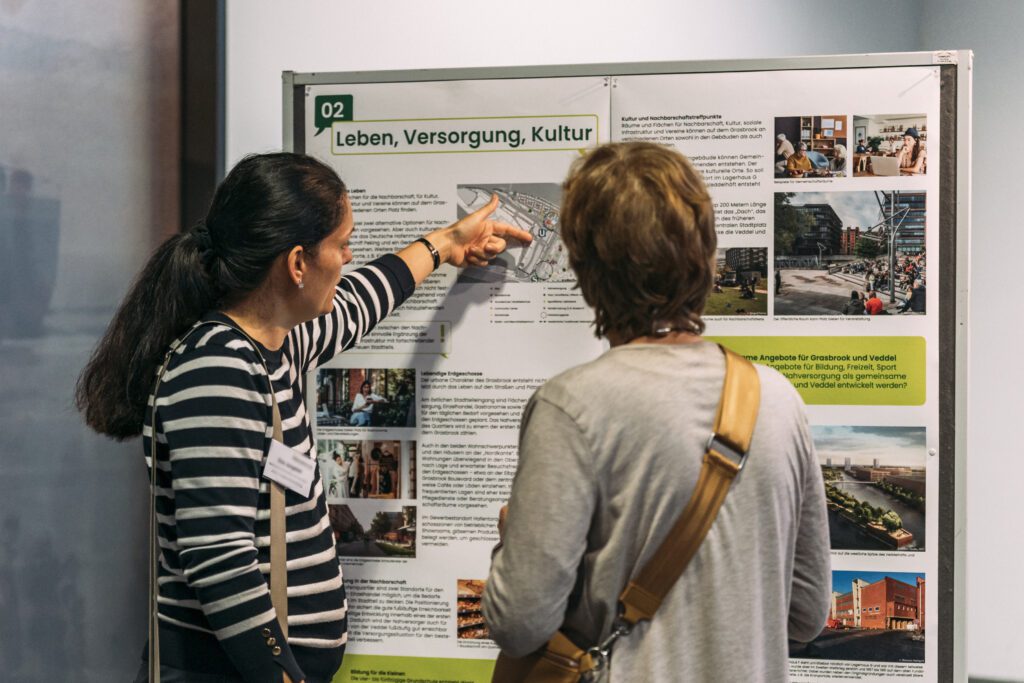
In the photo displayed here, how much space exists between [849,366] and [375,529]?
1055mm

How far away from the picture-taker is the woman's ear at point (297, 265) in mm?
1555

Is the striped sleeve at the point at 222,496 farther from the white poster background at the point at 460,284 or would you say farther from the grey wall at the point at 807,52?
the grey wall at the point at 807,52

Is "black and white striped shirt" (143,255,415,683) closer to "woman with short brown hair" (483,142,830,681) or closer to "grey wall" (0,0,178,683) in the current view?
"woman with short brown hair" (483,142,830,681)

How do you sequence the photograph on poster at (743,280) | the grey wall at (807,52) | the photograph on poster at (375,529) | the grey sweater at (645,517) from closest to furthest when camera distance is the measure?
the grey sweater at (645,517) < the photograph on poster at (743,280) < the photograph on poster at (375,529) < the grey wall at (807,52)

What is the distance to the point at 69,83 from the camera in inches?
87.6

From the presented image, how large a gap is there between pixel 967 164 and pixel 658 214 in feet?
3.66

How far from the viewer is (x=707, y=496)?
3.52 ft

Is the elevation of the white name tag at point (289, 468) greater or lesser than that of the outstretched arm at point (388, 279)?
lesser

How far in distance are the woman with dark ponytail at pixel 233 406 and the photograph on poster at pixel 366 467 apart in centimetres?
46

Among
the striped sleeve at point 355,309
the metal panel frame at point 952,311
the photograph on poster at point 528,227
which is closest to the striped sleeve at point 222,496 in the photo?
the striped sleeve at point 355,309

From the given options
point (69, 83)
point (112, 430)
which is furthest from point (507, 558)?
point (69, 83)

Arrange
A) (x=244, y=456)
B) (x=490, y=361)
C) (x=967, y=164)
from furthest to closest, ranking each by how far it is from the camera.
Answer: (x=490, y=361), (x=967, y=164), (x=244, y=456)

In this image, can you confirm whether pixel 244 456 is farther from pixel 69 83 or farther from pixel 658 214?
pixel 69 83

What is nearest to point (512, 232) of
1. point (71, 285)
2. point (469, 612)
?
point (469, 612)
